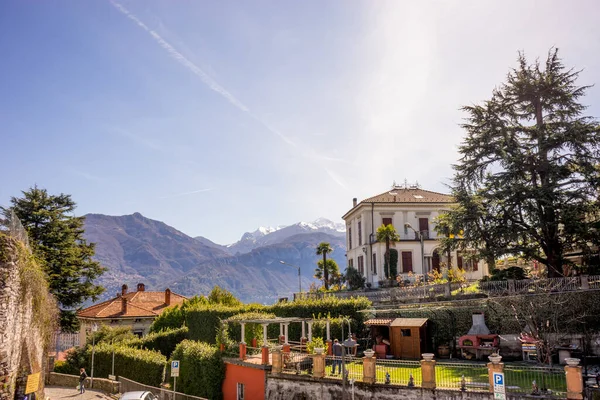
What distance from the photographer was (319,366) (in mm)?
21109

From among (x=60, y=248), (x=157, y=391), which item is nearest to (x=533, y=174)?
(x=157, y=391)

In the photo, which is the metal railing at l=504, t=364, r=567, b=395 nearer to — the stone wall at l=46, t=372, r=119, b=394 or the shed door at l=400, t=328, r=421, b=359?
the shed door at l=400, t=328, r=421, b=359

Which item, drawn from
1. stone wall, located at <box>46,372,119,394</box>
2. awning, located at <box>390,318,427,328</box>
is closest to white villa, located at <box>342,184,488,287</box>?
awning, located at <box>390,318,427,328</box>

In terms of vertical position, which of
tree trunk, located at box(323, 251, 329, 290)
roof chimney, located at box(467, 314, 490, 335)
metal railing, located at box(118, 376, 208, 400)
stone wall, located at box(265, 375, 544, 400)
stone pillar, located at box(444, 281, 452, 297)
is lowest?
metal railing, located at box(118, 376, 208, 400)

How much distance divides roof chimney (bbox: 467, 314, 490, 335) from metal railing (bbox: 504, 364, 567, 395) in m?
4.41

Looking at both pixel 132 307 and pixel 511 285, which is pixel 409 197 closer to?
pixel 511 285

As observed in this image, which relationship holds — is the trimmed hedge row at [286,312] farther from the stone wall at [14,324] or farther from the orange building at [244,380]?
the stone wall at [14,324]

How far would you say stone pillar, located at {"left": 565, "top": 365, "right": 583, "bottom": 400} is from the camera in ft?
48.8

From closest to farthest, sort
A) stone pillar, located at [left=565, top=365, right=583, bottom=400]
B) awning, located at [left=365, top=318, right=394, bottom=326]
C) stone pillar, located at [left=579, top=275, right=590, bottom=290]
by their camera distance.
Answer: stone pillar, located at [left=565, top=365, right=583, bottom=400] → stone pillar, located at [left=579, top=275, right=590, bottom=290] → awning, located at [left=365, top=318, right=394, bottom=326]

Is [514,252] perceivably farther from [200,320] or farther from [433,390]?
[200,320]

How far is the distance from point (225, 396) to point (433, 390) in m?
12.3

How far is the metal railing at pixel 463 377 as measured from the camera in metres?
16.8

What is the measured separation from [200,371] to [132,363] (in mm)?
8019

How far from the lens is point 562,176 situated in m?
27.9
